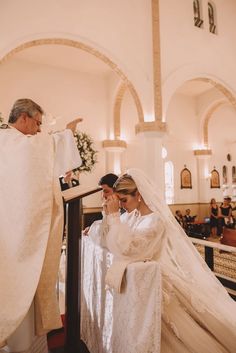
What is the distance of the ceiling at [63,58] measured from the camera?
31.6ft

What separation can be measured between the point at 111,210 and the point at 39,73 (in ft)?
30.7

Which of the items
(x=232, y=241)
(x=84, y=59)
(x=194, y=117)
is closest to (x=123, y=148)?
(x=84, y=59)

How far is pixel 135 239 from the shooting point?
2.22 m

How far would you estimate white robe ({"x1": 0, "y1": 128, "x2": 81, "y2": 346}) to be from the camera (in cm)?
190

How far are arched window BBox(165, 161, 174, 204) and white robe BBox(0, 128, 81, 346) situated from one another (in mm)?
11103

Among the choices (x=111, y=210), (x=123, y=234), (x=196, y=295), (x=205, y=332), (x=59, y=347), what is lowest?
(x=59, y=347)

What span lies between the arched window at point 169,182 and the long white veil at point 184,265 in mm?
10344

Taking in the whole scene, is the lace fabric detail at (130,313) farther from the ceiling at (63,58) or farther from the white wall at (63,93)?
the ceiling at (63,58)

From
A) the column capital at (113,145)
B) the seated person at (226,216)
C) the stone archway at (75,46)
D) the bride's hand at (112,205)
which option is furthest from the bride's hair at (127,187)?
the seated person at (226,216)

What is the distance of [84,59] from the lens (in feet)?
33.6

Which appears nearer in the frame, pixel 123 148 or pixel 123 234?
pixel 123 234

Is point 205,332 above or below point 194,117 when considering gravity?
below

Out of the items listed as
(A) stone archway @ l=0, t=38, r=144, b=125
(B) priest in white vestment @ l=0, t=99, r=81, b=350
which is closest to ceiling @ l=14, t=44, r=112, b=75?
(A) stone archway @ l=0, t=38, r=144, b=125

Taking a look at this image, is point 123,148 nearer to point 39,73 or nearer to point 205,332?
point 39,73
